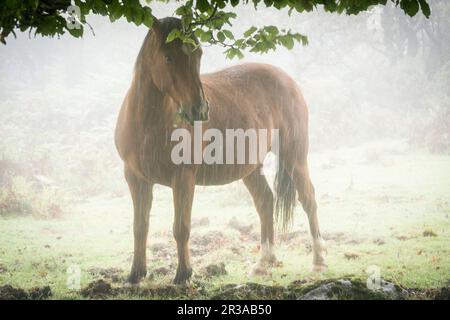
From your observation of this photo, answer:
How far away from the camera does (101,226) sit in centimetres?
970

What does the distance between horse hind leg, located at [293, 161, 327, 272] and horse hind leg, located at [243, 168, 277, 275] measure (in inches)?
17.0

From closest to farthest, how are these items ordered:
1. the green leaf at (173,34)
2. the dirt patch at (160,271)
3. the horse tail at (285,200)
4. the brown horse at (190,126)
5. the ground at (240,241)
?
the green leaf at (173,34) → the brown horse at (190,126) → the ground at (240,241) → the dirt patch at (160,271) → the horse tail at (285,200)

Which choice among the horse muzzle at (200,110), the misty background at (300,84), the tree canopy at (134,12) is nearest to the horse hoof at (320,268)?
the horse muzzle at (200,110)

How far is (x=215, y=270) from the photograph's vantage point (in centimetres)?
594

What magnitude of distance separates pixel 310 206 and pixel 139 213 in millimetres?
2412

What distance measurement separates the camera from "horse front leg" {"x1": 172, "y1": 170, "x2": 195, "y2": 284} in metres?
4.69

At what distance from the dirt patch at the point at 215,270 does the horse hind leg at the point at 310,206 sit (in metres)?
1.22

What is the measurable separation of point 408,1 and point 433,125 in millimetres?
15112

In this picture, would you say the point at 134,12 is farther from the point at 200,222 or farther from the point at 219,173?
the point at 200,222

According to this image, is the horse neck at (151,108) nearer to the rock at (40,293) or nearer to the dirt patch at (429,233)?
the rock at (40,293)

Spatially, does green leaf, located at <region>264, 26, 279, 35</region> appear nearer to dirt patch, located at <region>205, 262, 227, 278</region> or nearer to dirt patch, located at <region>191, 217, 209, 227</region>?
dirt patch, located at <region>205, 262, 227, 278</region>

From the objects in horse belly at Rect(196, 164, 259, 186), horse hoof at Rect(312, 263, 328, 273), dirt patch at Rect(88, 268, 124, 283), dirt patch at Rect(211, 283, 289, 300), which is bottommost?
dirt patch at Rect(88, 268, 124, 283)

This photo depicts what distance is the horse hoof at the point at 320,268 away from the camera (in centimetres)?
599

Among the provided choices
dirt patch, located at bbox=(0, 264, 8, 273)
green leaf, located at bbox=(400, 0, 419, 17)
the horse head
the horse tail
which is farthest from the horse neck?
dirt patch, located at bbox=(0, 264, 8, 273)
